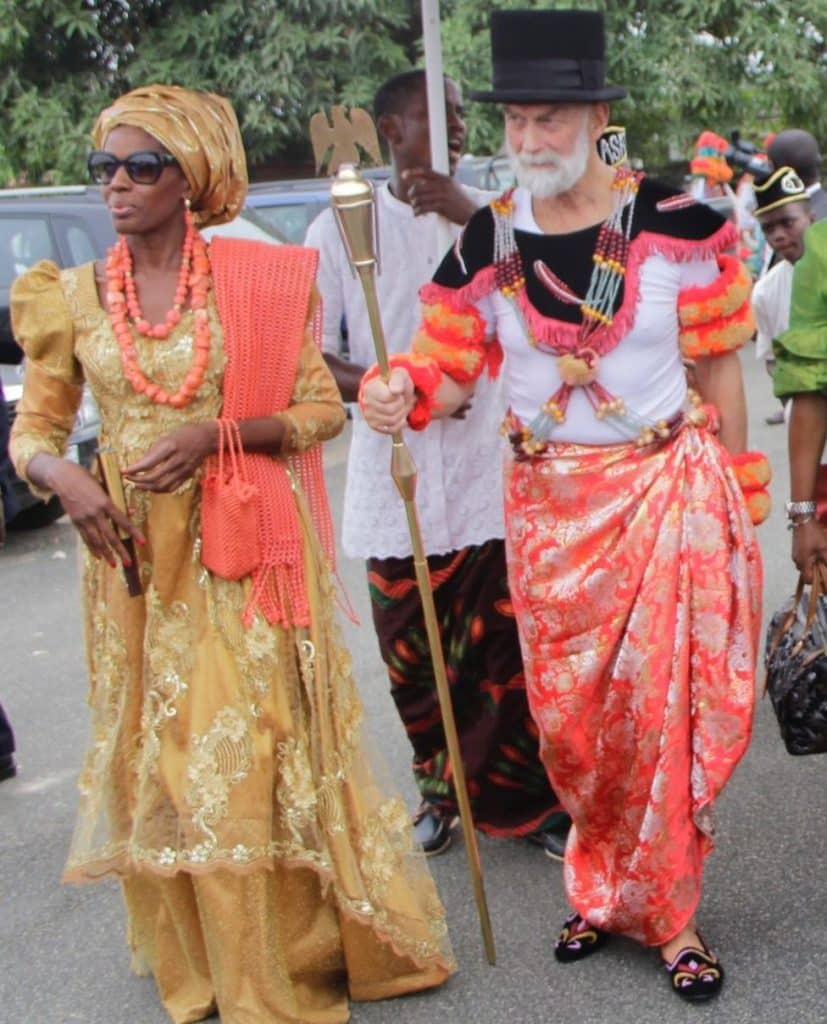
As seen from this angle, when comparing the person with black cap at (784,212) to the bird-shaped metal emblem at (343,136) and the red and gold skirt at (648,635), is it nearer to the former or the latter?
the red and gold skirt at (648,635)

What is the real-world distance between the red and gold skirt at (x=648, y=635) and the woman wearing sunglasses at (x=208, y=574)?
0.48 metres

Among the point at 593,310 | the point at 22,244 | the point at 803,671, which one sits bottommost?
the point at 22,244

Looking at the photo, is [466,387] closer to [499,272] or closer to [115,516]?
[499,272]

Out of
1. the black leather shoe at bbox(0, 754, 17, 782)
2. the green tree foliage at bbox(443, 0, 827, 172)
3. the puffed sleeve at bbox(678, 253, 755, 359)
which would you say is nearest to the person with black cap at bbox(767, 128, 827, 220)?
the puffed sleeve at bbox(678, 253, 755, 359)

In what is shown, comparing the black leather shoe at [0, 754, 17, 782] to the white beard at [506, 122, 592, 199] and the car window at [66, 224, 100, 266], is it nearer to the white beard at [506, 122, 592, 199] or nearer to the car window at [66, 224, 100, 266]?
the white beard at [506, 122, 592, 199]

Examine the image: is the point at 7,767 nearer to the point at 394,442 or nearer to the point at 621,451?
the point at 394,442

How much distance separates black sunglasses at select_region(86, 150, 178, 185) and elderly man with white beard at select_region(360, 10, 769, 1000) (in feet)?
2.01

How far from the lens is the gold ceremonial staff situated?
3.05 m

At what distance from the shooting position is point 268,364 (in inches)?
132

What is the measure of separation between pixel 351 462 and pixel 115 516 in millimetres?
1159

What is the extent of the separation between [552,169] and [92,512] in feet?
3.94

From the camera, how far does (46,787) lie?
5.18 m

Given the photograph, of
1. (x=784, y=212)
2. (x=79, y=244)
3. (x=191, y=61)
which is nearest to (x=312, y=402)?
(x=784, y=212)

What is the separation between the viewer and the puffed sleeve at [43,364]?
335 cm
